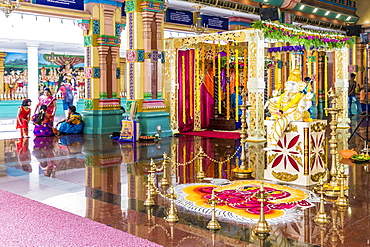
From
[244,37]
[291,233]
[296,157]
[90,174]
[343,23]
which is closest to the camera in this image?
[291,233]

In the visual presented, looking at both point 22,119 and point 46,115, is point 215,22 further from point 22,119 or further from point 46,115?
point 22,119

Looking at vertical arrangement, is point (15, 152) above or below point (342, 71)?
below

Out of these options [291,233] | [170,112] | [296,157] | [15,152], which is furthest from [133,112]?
[291,233]

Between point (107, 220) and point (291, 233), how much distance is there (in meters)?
1.62

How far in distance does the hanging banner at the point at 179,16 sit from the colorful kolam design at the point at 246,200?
409 inches

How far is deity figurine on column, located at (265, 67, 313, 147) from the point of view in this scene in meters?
5.69

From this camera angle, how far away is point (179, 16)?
1539 cm

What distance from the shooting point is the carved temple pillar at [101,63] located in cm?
1227

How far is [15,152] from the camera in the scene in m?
8.67

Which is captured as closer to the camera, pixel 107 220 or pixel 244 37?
pixel 107 220

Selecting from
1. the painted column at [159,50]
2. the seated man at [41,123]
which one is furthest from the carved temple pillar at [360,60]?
the seated man at [41,123]

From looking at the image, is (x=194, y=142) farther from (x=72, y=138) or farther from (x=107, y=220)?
(x=107, y=220)

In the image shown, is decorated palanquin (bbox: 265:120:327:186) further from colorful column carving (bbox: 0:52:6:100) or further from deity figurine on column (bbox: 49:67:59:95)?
deity figurine on column (bbox: 49:67:59:95)

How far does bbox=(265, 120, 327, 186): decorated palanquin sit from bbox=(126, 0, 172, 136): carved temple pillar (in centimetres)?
528
